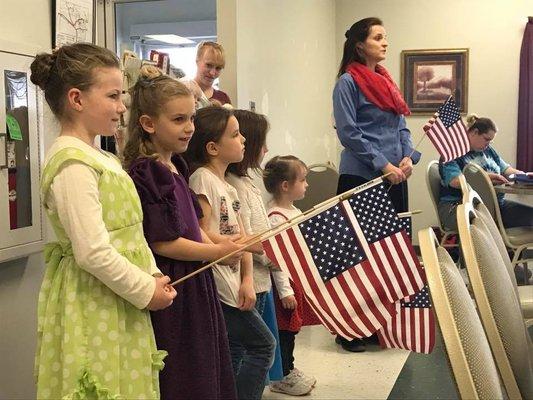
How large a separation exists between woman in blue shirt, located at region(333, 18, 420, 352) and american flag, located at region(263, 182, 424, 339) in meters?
1.50

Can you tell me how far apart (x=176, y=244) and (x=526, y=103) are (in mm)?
5088

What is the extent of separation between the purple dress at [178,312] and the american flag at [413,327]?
26.9 inches

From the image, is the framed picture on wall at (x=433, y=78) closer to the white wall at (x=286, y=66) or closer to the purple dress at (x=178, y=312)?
the white wall at (x=286, y=66)

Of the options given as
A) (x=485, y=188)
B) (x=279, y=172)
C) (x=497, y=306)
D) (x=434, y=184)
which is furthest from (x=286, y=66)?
(x=497, y=306)

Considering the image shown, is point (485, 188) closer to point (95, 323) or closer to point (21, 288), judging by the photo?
point (21, 288)

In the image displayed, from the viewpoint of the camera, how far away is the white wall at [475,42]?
243 inches

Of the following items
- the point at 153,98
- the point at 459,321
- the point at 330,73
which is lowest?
the point at 459,321

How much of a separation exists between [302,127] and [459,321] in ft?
14.1

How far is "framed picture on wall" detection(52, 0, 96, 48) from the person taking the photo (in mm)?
2246

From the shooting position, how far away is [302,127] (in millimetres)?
5195

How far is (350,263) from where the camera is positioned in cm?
173

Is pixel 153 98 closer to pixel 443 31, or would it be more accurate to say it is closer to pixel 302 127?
pixel 302 127

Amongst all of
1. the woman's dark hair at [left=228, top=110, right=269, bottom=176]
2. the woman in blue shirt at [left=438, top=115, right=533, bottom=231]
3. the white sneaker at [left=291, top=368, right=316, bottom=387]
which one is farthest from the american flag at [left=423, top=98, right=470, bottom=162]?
the woman in blue shirt at [left=438, top=115, right=533, bottom=231]

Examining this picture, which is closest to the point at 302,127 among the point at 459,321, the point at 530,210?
the point at 530,210
